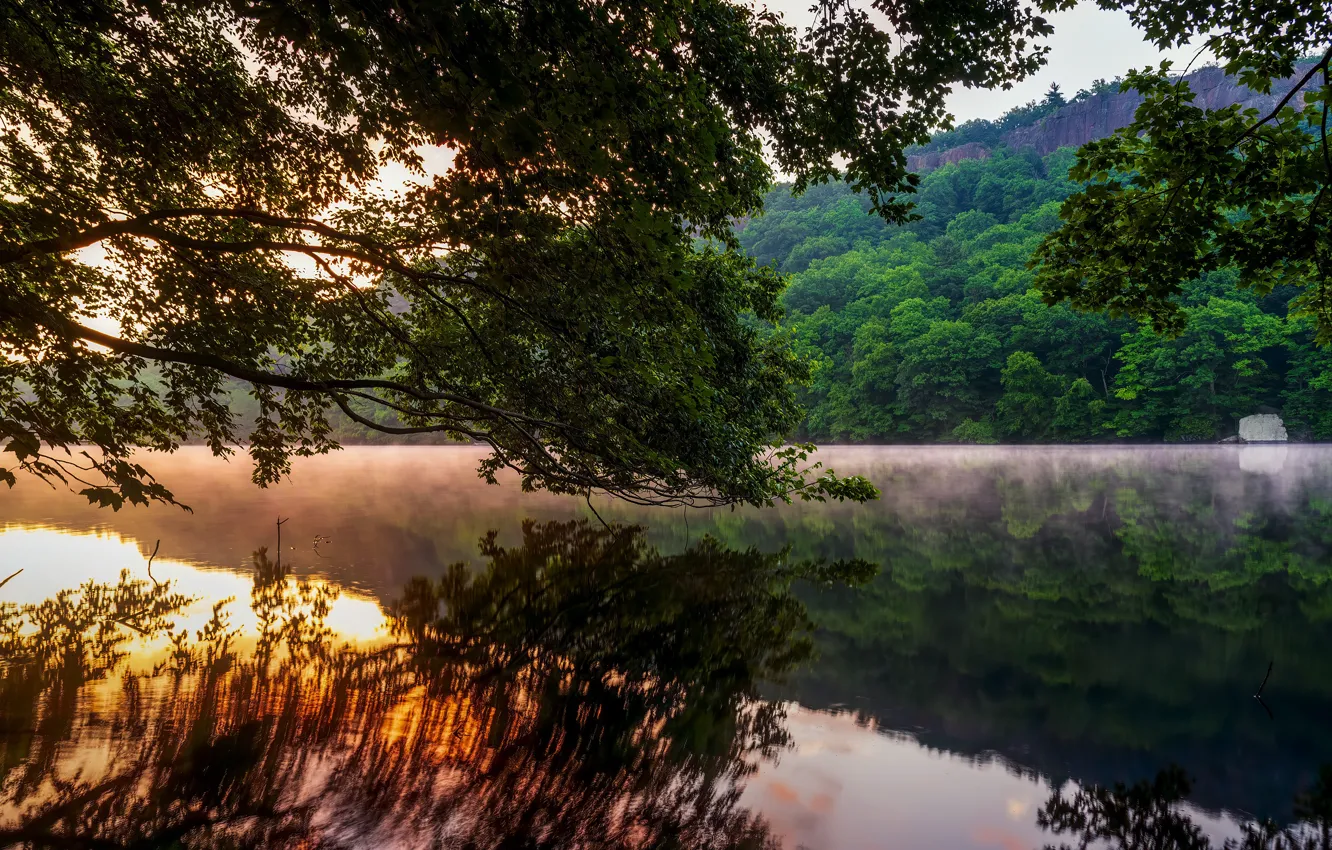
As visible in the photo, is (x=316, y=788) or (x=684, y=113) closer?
(x=316, y=788)

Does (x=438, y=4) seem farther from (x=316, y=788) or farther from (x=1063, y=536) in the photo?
(x=1063, y=536)

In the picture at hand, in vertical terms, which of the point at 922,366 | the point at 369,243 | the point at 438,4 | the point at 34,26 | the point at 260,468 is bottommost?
the point at 260,468

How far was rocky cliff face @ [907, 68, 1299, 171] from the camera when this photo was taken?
103312 mm

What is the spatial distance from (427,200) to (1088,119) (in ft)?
477

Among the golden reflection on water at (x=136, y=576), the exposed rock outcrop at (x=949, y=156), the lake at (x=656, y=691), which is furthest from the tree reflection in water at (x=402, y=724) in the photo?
the exposed rock outcrop at (x=949, y=156)

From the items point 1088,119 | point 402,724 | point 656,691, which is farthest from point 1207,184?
point 1088,119

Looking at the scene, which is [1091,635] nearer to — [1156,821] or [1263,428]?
[1156,821]

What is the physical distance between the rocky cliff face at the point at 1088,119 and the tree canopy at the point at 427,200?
12118 centimetres

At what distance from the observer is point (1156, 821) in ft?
22.0

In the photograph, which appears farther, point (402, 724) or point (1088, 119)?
point (1088, 119)

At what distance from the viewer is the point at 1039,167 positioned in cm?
11938

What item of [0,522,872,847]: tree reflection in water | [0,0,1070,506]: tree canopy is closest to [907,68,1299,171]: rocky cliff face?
[0,0,1070,506]: tree canopy

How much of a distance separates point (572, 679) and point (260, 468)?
790 centimetres

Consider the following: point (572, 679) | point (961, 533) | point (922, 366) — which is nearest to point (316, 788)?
point (572, 679)
